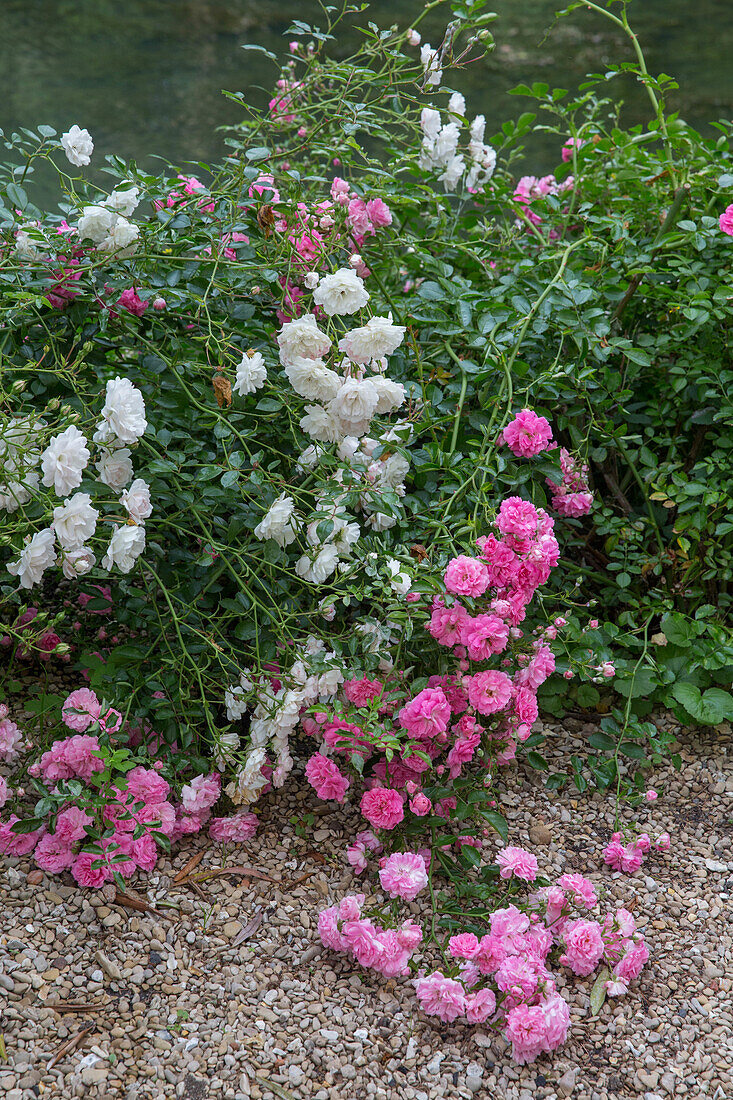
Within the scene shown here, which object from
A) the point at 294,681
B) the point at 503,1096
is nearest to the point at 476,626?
the point at 294,681

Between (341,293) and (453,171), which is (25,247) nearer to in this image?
(341,293)

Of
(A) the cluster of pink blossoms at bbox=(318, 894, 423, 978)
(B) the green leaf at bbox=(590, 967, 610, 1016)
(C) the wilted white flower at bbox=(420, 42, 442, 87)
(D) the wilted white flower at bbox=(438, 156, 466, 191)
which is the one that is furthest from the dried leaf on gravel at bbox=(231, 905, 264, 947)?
(D) the wilted white flower at bbox=(438, 156, 466, 191)

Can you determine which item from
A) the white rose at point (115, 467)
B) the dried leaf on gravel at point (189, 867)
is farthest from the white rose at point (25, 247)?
the dried leaf on gravel at point (189, 867)

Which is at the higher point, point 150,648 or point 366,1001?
point 150,648

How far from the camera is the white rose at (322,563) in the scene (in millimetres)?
1585

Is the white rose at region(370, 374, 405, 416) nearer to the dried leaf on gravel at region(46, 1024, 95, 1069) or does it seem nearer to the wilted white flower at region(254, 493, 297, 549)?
the wilted white flower at region(254, 493, 297, 549)

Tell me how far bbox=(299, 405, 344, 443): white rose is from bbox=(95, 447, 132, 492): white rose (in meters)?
0.31

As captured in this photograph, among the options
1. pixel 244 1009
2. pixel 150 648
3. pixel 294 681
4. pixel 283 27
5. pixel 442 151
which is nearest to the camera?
pixel 244 1009

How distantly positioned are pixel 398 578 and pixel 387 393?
0.32 m

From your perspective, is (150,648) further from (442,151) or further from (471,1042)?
(442,151)

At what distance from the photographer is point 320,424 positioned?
160 cm

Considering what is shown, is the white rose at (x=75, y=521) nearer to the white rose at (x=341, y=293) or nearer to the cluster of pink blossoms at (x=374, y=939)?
the white rose at (x=341, y=293)

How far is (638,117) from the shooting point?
6.30 meters

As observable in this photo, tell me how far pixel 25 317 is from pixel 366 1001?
1.46 meters
